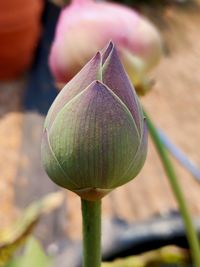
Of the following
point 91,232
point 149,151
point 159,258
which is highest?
point 91,232

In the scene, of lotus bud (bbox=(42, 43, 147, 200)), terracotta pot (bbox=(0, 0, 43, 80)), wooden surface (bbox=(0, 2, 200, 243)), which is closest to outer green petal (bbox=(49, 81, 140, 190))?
lotus bud (bbox=(42, 43, 147, 200))

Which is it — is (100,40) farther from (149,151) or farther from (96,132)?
(149,151)

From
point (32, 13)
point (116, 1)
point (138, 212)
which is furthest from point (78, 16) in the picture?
point (116, 1)

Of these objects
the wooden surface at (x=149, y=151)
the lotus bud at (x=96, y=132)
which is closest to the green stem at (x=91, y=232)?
the lotus bud at (x=96, y=132)

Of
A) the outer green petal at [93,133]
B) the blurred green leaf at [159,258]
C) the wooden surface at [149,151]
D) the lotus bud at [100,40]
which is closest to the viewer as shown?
the outer green petal at [93,133]

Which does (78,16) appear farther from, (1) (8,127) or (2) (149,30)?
(1) (8,127)

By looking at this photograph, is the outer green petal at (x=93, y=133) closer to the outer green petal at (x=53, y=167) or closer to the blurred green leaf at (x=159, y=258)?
the outer green petal at (x=53, y=167)

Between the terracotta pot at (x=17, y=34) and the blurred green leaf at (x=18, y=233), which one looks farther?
the terracotta pot at (x=17, y=34)

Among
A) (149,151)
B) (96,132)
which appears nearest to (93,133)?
(96,132)
